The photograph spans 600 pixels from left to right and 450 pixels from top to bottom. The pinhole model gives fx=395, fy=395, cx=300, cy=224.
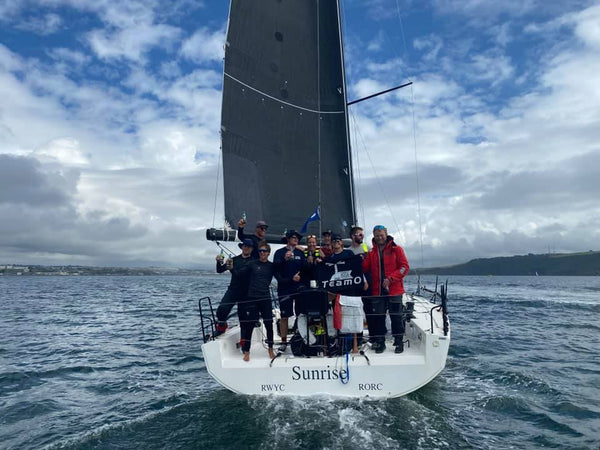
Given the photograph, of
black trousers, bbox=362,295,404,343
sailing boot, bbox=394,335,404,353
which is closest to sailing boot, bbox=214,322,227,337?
black trousers, bbox=362,295,404,343

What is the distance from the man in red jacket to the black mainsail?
173 inches

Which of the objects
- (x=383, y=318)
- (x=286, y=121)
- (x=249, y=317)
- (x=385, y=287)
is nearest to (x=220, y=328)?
(x=249, y=317)

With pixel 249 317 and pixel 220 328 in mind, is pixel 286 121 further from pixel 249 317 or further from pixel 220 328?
pixel 249 317

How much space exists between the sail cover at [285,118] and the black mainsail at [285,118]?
0.09 ft

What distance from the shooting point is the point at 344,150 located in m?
11.1

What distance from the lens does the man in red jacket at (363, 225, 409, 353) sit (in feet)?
20.4

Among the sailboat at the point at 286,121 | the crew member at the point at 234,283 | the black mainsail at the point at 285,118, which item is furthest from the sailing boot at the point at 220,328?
the black mainsail at the point at 285,118

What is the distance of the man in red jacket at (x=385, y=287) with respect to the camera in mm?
6215

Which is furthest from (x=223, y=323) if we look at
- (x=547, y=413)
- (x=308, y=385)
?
(x=547, y=413)

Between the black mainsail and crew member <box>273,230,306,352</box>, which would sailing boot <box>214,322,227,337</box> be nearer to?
crew member <box>273,230,306,352</box>

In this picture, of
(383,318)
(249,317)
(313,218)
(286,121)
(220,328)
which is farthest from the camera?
(286,121)

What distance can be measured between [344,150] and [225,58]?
13.0 ft

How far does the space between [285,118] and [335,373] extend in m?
7.34

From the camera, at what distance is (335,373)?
5.59 m
